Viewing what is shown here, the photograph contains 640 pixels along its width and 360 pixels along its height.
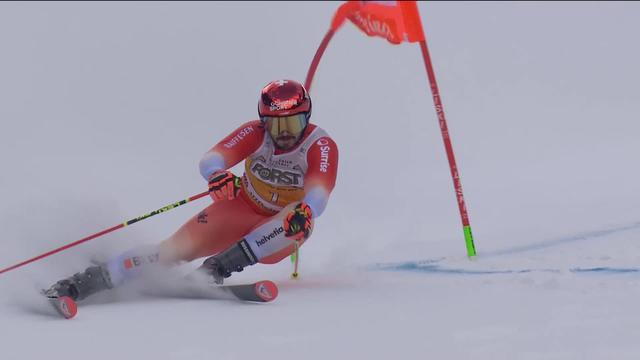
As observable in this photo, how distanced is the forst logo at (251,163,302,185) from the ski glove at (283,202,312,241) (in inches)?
19.5

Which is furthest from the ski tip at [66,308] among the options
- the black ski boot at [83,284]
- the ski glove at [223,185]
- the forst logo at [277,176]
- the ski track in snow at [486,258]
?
the ski track in snow at [486,258]

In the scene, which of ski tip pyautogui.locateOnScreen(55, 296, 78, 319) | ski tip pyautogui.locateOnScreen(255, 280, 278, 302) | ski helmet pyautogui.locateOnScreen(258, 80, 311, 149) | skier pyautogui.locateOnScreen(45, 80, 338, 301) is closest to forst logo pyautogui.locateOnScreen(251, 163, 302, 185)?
skier pyautogui.locateOnScreen(45, 80, 338, 301)

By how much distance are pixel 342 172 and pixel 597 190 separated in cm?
246

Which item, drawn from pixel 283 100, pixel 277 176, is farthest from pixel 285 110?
pixel 277 176

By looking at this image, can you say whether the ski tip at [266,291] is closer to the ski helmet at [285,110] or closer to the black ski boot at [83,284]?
the black ski boot at [83,284]

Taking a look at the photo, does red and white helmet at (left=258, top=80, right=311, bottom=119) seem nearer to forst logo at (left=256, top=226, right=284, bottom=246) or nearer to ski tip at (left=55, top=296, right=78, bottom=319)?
forst logo at (left=256, top=226, right=284, bottom=246)

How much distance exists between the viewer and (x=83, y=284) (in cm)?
433

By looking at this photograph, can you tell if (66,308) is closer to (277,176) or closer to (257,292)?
(257,292)

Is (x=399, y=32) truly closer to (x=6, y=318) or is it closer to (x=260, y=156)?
(x=260, y=156)

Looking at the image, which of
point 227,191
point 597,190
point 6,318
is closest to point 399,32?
point 227,191

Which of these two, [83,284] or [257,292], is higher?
[83,284]

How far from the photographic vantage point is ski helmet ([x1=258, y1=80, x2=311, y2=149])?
4699 mm

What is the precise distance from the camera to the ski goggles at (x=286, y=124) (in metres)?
4.74

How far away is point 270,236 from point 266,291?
1.68 ft
